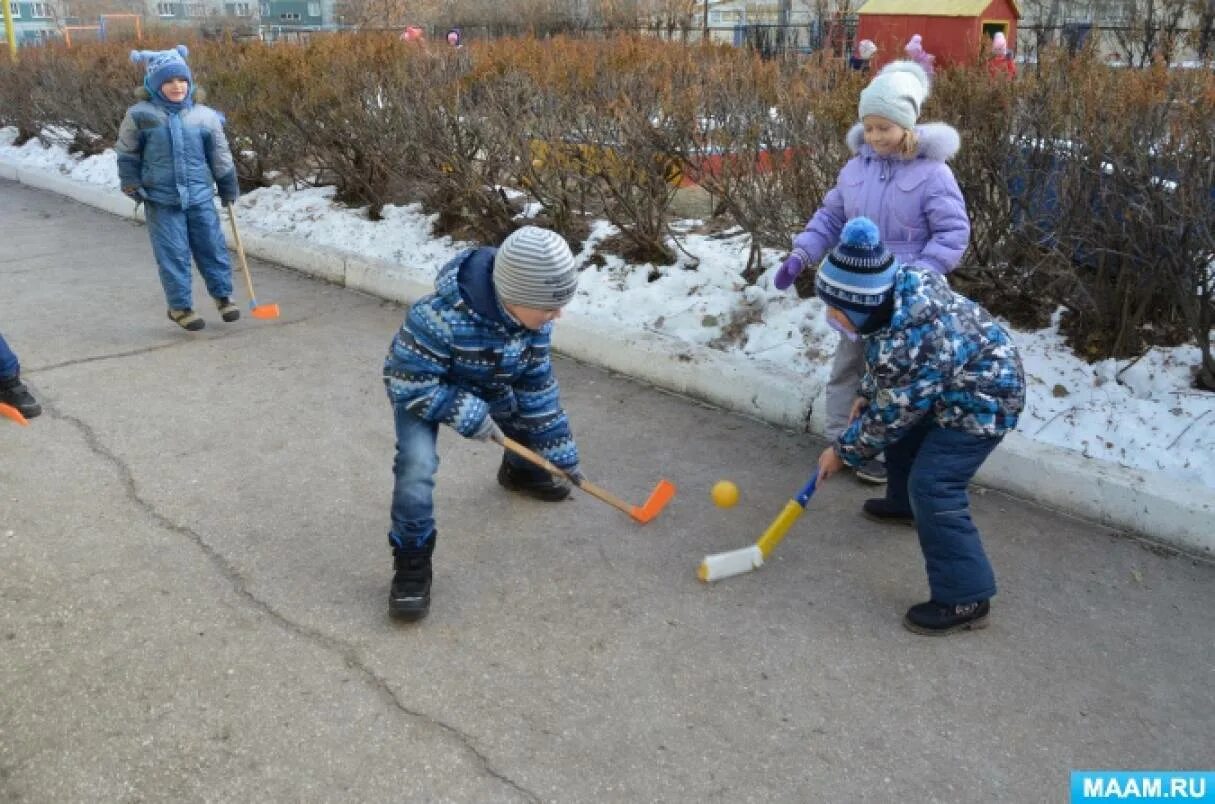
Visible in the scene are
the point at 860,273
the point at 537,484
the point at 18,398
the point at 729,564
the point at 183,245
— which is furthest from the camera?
the point at 183,245

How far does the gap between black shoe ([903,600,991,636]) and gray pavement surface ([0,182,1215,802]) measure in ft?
0.13

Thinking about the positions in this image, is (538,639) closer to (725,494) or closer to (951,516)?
(725,494)

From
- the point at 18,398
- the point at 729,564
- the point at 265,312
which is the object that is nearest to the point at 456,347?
the point at 729,564

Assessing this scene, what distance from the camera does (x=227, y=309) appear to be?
250 inches

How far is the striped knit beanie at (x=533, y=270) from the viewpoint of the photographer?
3.00 meters

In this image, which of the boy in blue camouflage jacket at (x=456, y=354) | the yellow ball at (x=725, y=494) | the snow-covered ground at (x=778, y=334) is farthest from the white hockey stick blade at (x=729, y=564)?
the snow-covered ground at (x=778, y=334)

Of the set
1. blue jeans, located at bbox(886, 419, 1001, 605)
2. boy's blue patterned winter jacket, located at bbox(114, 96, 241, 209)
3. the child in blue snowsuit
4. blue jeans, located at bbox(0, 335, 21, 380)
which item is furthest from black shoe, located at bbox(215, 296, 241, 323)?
blue jeans, located at bbox(886, 419, 1001, 605)

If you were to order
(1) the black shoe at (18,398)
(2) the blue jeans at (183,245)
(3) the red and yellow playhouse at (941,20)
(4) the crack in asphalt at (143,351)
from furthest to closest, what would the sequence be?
(3) the red and yellow playhouse at (941,20), (2) the blue jeans at (183,245), (4) the crack in asphalt at (143,351), (1) the black shoe at (18,398)

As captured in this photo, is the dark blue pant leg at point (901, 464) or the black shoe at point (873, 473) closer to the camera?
the dark blue pant leg at point (901, 464)

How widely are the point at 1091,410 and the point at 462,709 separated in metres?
2.78

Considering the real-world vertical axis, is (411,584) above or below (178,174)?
below

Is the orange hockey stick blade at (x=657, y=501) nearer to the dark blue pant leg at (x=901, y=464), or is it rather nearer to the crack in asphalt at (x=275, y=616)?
the dark blue pant leg at (x=901, y=464)

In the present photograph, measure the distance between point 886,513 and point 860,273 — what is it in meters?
1.20

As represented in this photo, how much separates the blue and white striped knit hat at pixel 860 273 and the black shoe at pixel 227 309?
440cm
